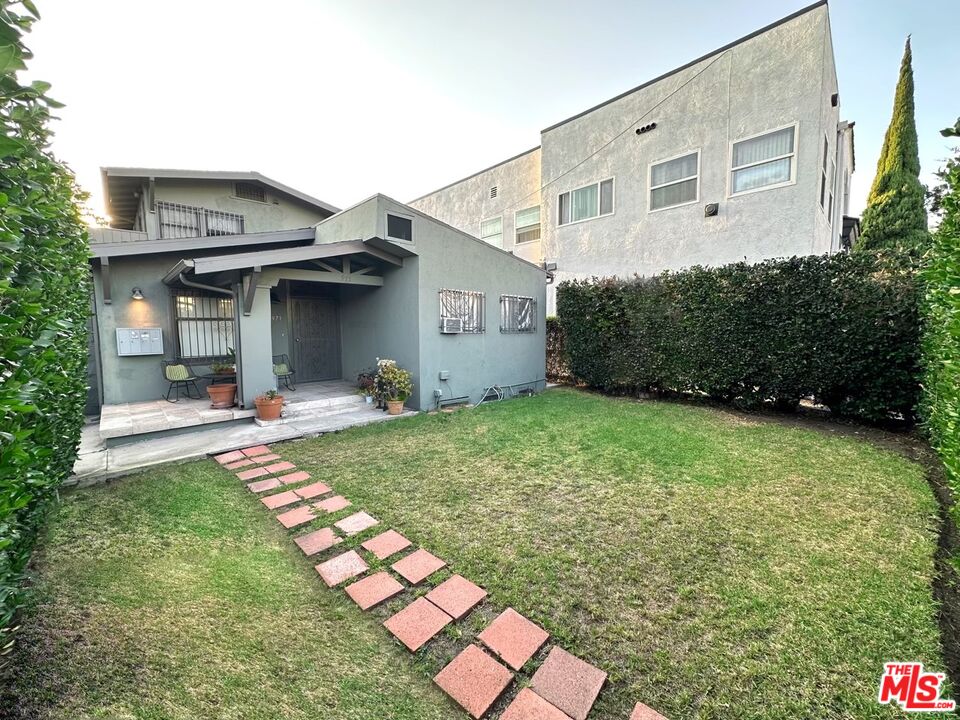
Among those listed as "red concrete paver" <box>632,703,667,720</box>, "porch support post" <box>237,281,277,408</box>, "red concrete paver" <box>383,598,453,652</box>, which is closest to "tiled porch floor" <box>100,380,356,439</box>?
"porch support post" <box>237,281,277,408</box>

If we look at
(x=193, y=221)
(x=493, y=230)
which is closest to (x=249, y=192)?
(x=193, y=221)

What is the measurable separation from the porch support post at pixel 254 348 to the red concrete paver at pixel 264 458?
86.8 inches

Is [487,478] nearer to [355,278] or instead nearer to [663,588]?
[663,588]

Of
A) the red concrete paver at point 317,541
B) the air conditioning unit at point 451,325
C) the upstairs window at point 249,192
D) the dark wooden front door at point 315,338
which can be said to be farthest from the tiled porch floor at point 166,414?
the upstairs window at point 249,192

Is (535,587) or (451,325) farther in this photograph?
(451,325)

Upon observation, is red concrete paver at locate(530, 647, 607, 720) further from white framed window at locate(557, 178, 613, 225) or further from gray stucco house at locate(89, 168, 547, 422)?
white framed window at locate(557, 178, 613, 225)

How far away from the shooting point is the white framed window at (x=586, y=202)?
Result: 478 inches

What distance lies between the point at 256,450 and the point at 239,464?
0.54 meters

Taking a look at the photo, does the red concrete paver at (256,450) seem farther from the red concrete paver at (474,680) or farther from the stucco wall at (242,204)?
the stucco wall at (242,204)

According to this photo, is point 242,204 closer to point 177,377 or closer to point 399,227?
point 177,377

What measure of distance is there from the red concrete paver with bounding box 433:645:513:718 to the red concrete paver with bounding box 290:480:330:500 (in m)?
2.63

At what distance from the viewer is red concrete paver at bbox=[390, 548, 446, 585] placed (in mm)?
2910

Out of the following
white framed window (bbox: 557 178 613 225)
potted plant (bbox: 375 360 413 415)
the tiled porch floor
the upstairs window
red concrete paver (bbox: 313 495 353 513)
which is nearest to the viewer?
red concrete paver (bbox: 313 495 353 513)

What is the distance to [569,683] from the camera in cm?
205
